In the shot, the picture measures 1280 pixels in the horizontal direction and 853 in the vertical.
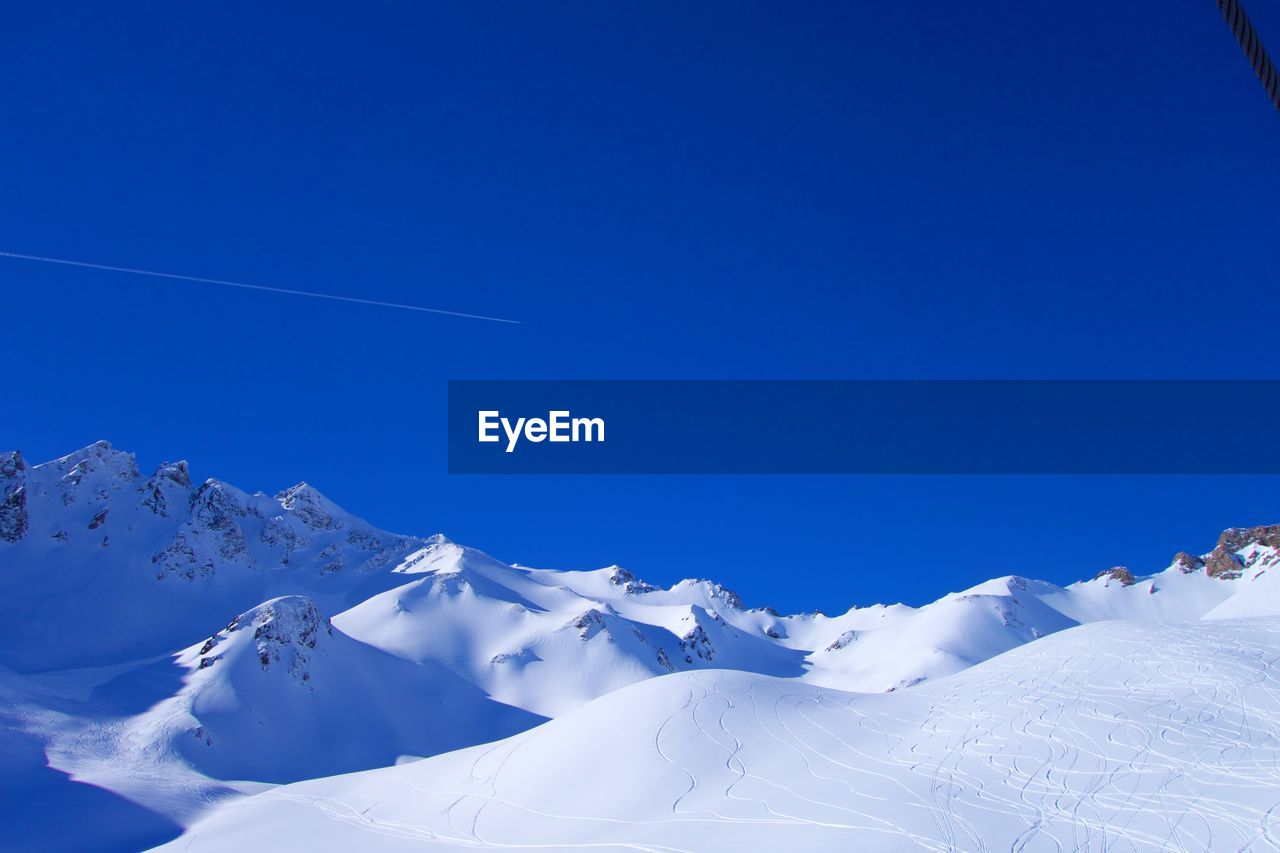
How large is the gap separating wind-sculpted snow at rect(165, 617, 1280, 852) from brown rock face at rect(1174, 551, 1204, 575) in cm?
18213

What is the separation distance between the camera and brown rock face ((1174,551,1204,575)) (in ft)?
600

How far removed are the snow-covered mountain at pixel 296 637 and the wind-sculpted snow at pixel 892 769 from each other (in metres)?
3.35

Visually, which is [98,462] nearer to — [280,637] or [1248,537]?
[280,637]

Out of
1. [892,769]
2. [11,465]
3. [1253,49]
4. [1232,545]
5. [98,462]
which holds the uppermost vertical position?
[98,462]

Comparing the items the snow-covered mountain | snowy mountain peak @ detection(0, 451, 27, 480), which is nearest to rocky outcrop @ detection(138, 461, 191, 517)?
the snow-covered mountain

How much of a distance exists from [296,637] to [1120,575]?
182091 millimetres

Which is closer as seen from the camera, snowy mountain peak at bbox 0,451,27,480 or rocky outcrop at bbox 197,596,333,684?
rocky outcrop at bbox 197,596,333,684

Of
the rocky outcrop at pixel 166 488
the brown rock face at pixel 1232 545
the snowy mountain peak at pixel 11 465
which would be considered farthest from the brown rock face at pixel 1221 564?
the snowy mountain peak at pixel 11 465

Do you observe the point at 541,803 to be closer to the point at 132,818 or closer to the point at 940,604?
the point at 132,818

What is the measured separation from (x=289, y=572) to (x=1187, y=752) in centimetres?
13305

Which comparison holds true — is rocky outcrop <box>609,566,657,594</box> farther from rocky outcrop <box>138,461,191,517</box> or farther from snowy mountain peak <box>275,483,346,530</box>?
rocky outcrop <box>138,461,191,517</box>

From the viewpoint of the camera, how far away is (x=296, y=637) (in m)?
80.9

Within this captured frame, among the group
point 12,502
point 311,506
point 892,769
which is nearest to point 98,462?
point 12,502

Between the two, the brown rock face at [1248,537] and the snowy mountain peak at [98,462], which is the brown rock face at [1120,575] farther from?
the snowy mountain peak at [98,462]
